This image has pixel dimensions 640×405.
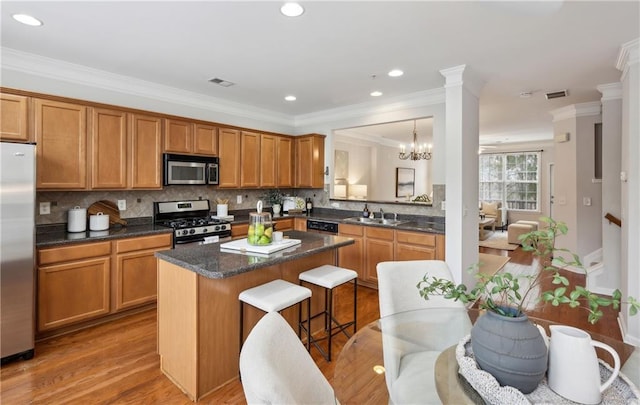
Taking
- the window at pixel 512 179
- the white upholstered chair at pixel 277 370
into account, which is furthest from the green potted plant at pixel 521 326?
the window at pixel 512 179

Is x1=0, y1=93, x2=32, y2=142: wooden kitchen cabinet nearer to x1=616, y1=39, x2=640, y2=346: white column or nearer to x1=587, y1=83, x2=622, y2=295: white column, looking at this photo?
x1=616, y1=39, x2=640, y2=346: white column

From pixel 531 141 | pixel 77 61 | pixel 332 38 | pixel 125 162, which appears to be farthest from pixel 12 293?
pixel 531 141

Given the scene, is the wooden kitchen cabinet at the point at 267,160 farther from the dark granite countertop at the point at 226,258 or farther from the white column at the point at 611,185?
the white column at the point at 611,185

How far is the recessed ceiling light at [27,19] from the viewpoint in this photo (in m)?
2.32

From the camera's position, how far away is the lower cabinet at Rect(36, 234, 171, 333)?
9.09 feet

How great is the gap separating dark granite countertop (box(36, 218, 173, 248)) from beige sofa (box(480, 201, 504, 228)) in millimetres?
8411

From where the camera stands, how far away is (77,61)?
3.17m

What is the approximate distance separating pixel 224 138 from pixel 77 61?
5.71ft

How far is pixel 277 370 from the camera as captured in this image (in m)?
0.94

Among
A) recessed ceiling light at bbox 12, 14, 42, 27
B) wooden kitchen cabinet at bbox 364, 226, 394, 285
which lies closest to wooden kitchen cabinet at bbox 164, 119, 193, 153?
recessed ceiling light at bbox 12, 14, 42, 27

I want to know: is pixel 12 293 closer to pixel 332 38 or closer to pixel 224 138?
pixel 224 138

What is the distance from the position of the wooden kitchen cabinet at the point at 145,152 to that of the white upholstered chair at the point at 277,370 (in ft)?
10.4

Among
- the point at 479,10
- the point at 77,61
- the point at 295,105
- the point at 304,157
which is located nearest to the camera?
the point at 479,10

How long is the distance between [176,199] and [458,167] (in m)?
3.47
